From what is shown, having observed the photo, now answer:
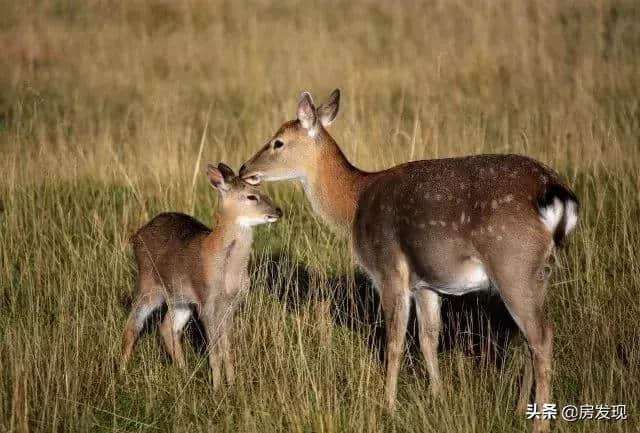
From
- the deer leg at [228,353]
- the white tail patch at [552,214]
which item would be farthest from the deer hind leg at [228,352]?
the white tail patch at [552,214]

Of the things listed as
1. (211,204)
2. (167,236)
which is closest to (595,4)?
(211,204)

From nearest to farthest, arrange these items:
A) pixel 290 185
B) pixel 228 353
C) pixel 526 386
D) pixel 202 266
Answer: pixel 526 386, pixel 228 353, pixel 202 266, pixel 290 185

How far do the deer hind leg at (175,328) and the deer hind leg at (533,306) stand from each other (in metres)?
2.17

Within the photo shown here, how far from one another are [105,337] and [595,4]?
13.6 m

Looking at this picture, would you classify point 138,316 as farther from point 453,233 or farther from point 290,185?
point 290,185

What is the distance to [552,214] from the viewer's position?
583 centimetres

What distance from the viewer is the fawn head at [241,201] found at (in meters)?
7.14

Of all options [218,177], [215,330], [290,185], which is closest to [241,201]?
[218,177]

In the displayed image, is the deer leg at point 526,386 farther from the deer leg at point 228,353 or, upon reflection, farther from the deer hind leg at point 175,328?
the deer hind leg at point 175,328

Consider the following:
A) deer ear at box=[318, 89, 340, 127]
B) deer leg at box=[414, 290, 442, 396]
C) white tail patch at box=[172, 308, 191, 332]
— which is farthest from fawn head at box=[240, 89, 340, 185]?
deer leg at box=[414, 290, 442, 396]

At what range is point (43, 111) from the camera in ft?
47.3

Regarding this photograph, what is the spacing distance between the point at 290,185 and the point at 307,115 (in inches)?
119

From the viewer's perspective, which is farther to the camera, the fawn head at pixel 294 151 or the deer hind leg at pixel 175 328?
the fawn head at pixel 294 151

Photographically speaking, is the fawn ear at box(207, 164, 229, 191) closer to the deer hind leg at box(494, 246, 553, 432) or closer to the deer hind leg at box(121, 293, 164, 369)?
the deer hind leg at box(121, 293, 164, 369)
